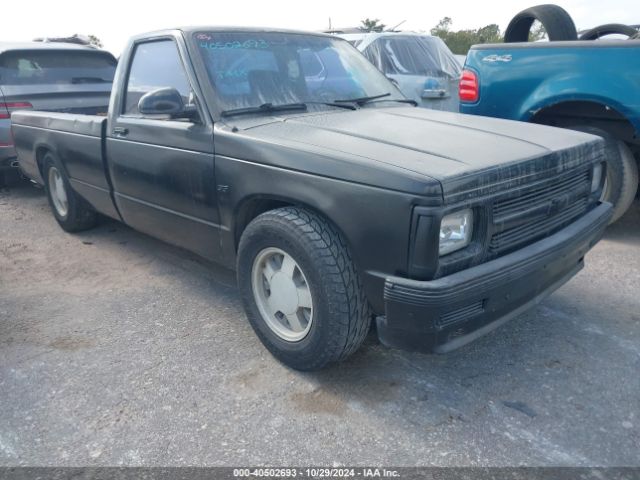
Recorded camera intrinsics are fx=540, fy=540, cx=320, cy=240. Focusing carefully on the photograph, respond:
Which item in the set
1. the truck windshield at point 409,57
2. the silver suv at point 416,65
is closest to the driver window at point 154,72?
the silver suv at point 416,65

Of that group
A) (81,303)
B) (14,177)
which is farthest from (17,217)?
(81,303)

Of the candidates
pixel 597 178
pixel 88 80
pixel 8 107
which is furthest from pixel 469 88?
pixel 8 107

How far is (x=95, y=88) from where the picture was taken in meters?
6.55

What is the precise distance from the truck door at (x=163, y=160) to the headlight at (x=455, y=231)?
137cm

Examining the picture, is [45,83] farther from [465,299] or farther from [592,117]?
[465,299]

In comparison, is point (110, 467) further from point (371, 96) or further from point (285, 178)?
point (371, 96)

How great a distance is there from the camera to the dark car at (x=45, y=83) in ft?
20.2

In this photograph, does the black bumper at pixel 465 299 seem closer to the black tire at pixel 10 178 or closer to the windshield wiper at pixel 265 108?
the windshield wiper at pixel 265 108

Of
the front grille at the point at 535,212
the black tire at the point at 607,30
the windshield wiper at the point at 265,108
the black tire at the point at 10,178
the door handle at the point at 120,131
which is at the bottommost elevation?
the black tire at the point at 10,178

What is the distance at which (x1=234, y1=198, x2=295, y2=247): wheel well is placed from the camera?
2828 mm

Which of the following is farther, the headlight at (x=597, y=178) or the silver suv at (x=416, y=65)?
the silver suv at (x=416, y=65)

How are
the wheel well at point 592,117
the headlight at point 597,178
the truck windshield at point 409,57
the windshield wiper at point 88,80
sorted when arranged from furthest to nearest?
1. the truck windshield at point 409,57
2. the windshield wiper at point 88,80
3. the wheel well at point 592,117
4. the headlight at point 597,178

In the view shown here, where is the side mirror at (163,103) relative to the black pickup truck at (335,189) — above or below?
above

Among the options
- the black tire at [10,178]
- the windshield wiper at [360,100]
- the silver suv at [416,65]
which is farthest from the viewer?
Result: the black tire at [10,178]
